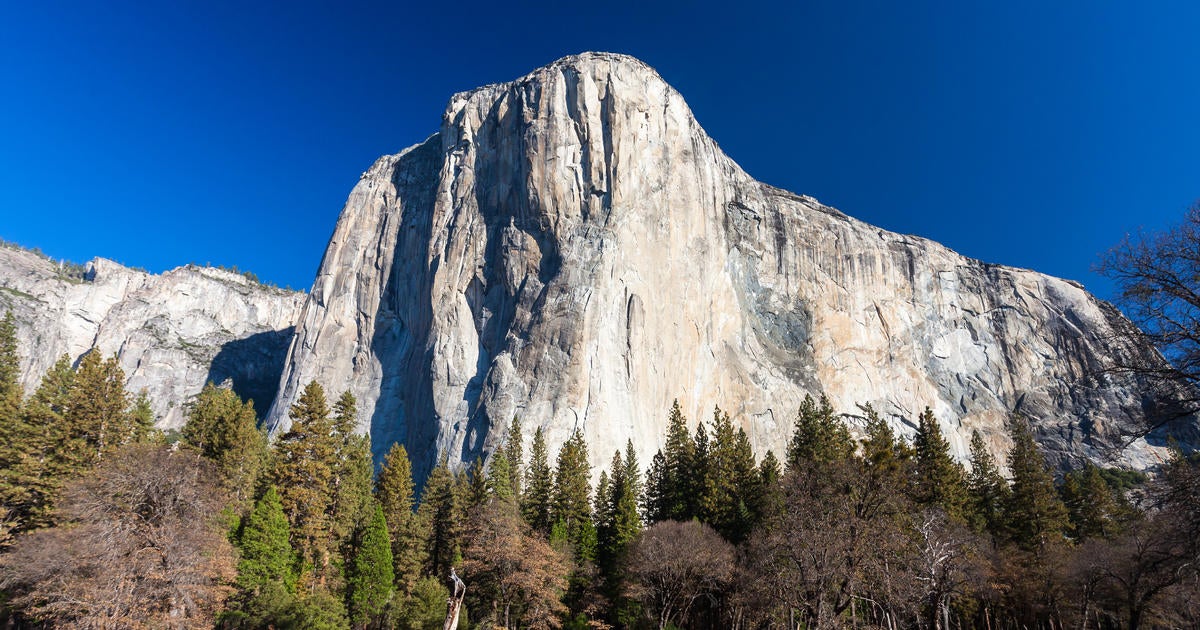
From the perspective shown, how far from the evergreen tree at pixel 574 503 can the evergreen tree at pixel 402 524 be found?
944 cm

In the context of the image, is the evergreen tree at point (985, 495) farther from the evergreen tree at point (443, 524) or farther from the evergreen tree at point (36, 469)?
the evergreen tree at point (36, 469)

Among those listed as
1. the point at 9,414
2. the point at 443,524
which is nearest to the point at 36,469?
the point at 9,414

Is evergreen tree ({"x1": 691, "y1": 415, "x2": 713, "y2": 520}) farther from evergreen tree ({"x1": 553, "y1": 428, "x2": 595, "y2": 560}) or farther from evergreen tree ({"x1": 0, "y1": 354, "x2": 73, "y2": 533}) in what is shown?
evergreen tree ({"x1": 0, "y1": 354, "x2": 73, "y2": 533})

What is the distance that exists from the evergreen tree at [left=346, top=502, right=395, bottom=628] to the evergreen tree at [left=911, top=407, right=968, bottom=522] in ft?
96.1

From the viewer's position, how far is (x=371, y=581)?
3450 centimetres

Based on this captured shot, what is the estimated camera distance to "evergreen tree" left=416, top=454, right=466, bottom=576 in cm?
4509

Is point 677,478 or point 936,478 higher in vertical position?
point 677,478

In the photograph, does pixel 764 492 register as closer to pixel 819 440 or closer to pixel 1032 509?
pixel 819 440

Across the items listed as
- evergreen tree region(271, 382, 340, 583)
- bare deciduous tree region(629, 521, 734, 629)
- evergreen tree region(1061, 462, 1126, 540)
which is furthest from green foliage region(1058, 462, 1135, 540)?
evergreen tree region(271, 382, 340, 583)

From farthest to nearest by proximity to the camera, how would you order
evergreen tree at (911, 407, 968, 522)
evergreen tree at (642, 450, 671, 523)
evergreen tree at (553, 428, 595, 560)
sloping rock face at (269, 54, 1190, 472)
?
→ sloping rock face at (269, 54, 1190, 472)
evergreen tree at (642, 450, 671, 523)
evergreen tree at (553, 428, 595, 560)
evergreen tree at (911, 407, 968, 522)

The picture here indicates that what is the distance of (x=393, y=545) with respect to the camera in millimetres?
42188

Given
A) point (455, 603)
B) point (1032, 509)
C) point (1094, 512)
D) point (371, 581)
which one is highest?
point (1094, 512)

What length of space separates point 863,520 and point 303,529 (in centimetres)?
2683

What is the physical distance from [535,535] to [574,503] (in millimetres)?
6145
